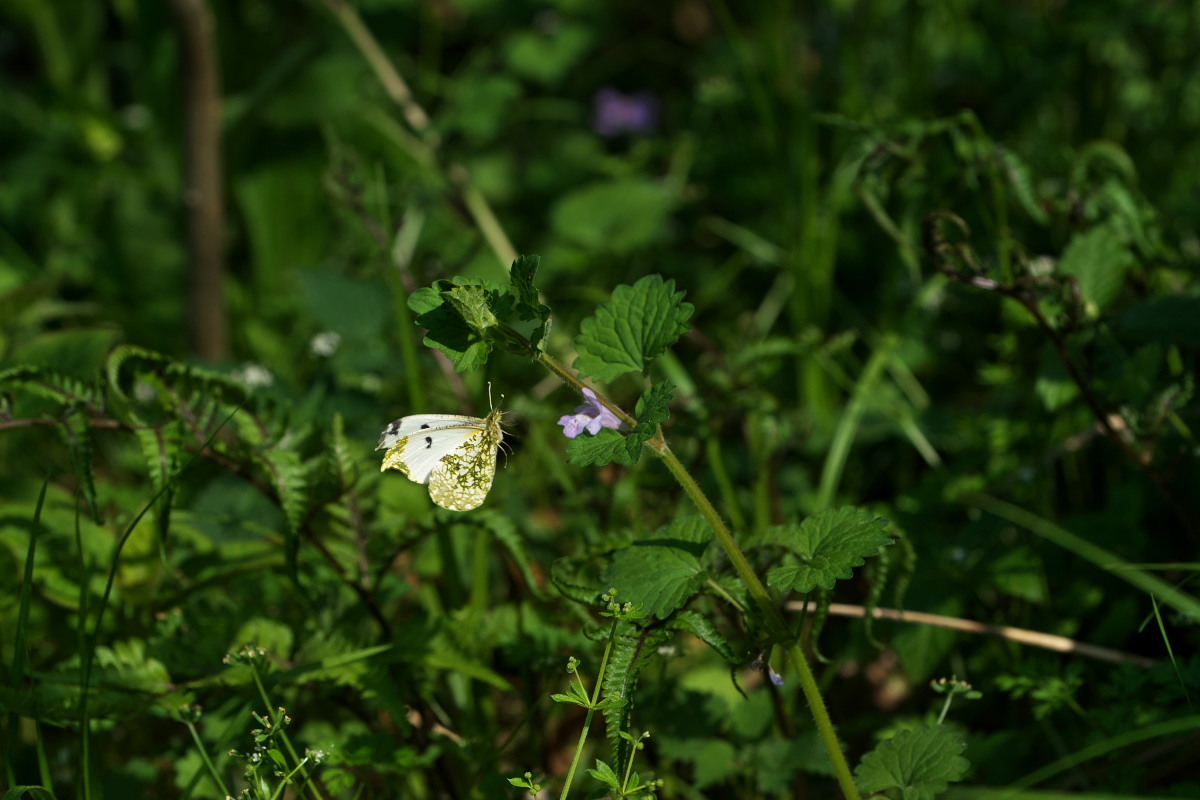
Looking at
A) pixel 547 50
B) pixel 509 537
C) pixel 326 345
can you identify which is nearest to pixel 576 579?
pixel 509 537

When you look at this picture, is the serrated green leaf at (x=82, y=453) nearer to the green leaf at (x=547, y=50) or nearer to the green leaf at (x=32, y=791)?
the green leaf at (x=32, y=791)

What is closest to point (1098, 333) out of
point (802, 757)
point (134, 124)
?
point (802, 757)

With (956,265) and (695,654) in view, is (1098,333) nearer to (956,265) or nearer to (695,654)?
(956,265)

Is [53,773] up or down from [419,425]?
down

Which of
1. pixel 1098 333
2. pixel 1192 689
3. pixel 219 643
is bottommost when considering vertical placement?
pixel 1192 689

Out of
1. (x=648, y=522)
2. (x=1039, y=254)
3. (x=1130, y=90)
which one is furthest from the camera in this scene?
(x=1130, y=90)

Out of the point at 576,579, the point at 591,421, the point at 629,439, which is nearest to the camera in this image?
the point at 629,439

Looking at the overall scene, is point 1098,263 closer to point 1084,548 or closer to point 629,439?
point 1084,548
